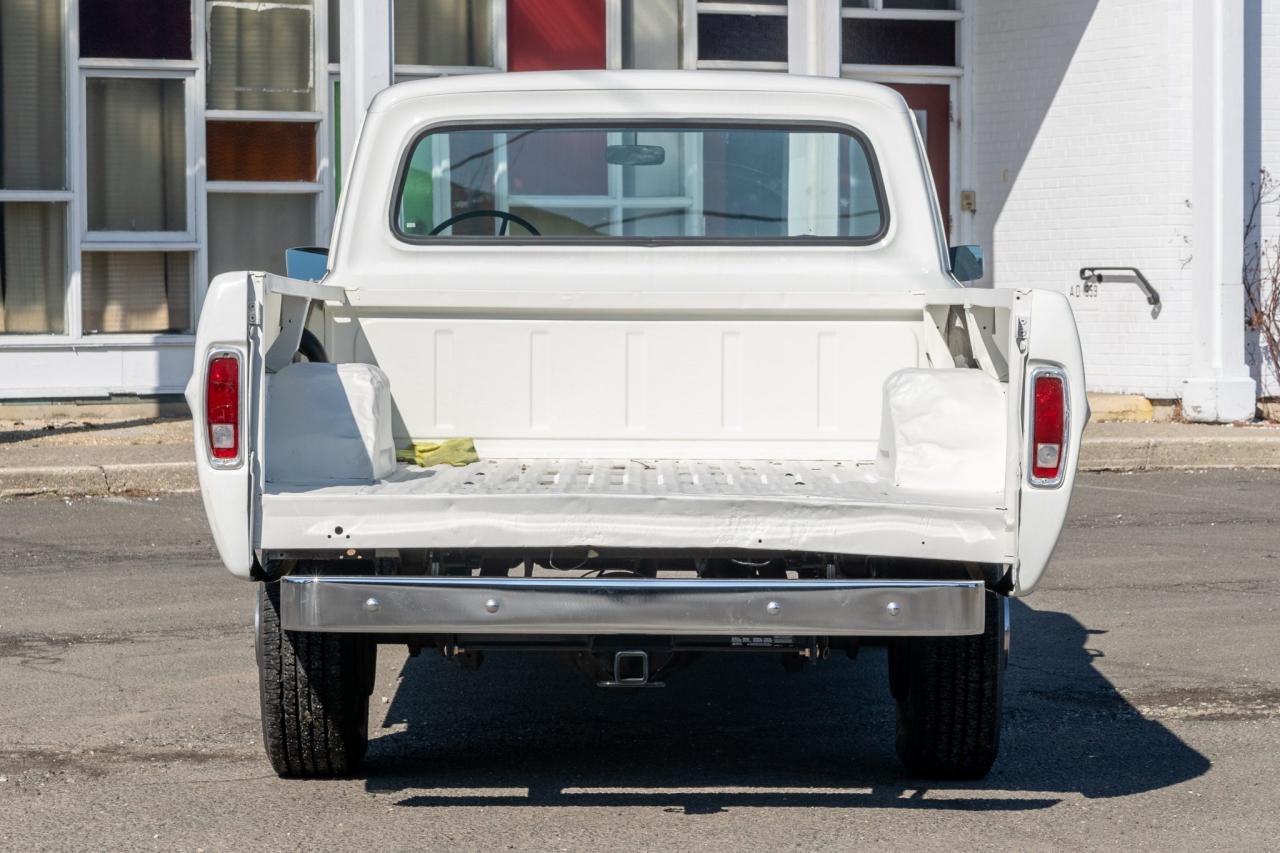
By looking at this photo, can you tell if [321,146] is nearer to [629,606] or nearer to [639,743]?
[639,743]

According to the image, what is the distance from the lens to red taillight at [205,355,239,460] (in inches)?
167

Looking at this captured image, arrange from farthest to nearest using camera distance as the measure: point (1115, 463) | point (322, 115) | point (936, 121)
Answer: point (936, 121), point (322, 115), point (1115, 463)

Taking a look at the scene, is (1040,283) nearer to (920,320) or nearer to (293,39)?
(293,39)

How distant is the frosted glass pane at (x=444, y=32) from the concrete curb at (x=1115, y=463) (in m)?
4.00

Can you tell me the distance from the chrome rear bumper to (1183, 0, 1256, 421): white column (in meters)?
9.71

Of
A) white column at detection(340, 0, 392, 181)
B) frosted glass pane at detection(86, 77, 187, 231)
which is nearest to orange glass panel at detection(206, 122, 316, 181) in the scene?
frosted glass pane at detection(86, 77, 187, 231)

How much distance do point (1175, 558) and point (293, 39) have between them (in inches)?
305

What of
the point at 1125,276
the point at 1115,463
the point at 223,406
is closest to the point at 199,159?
the point at 1115,463

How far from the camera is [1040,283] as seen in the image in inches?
571

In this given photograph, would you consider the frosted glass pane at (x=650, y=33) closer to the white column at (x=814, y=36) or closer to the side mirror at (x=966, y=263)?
the white column at (x=814, y=36)

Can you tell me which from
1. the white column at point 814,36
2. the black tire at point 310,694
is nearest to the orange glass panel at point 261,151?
the white column at point 814,36

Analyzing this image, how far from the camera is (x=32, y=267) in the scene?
519 inches

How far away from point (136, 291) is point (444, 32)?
2973 millimetres

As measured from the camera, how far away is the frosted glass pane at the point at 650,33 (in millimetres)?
13992
